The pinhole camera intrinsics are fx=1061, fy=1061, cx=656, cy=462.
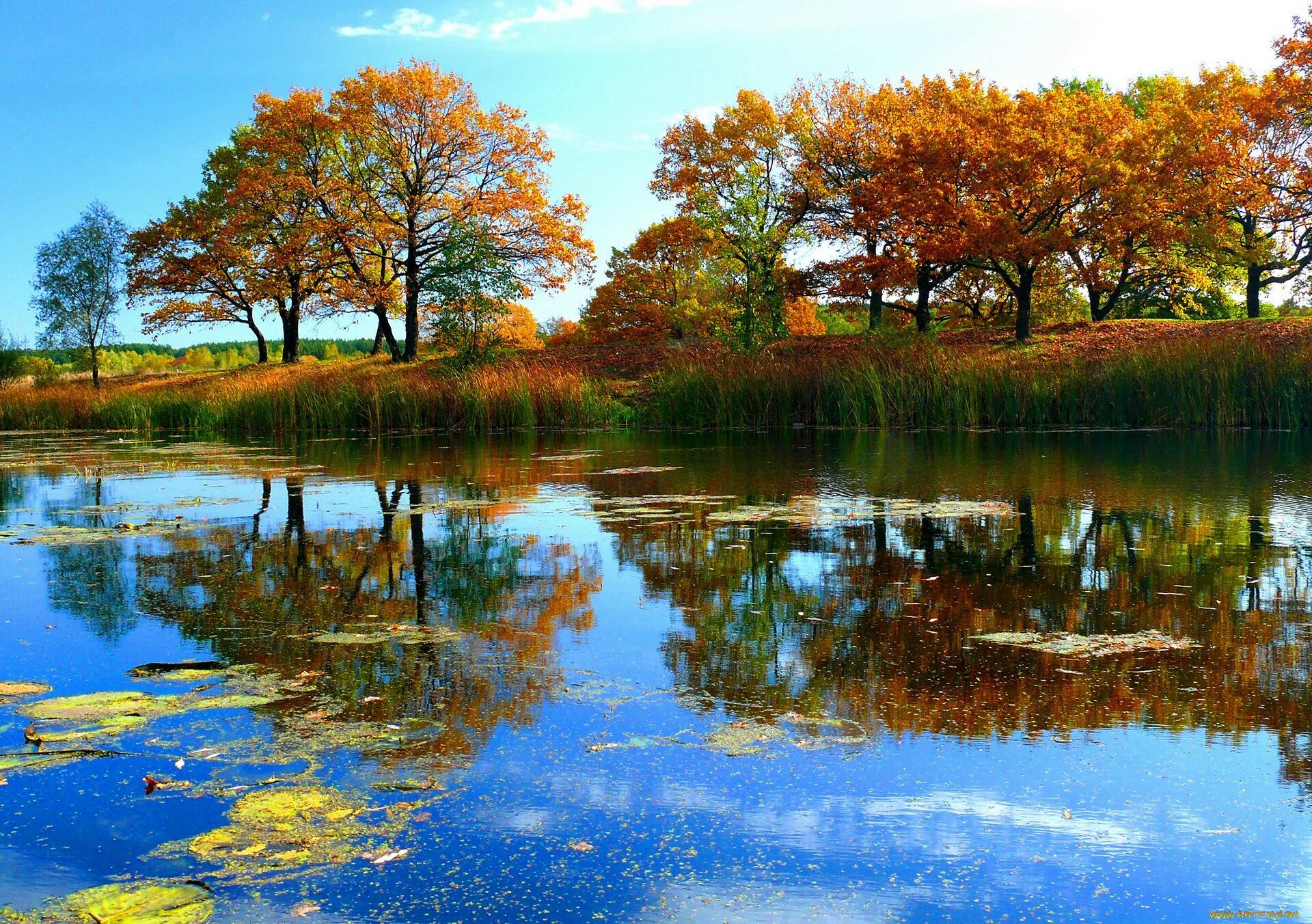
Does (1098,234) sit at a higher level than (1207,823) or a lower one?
higher

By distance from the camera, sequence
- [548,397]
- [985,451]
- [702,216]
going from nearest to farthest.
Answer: [985,451] → [548,397] → [702,216]

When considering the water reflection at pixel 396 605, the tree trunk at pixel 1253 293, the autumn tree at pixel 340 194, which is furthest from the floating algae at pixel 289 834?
the tree trunk at pixel 1253 293

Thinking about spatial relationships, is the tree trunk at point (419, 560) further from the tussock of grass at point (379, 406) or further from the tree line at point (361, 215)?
the tree line at point (361, 215)

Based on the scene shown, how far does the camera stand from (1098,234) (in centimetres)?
2742

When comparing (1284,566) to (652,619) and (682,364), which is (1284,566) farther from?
(682,364)

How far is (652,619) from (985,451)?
26.7 ft

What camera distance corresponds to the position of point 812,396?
1761 centimetres

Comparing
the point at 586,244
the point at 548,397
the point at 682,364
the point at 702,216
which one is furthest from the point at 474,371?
the point at 586,244

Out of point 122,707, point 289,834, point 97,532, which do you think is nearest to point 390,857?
point 289,834

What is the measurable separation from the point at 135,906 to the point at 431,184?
116 feet

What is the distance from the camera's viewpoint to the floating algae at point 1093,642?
3.47 metres

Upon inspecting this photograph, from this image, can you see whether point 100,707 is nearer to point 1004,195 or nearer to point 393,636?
point 393,636

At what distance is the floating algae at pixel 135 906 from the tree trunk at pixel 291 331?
38.8 meters

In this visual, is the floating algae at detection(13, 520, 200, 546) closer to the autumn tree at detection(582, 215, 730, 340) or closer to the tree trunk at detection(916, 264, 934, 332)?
the tree trunk at detection(916, 264, 934, 332)
